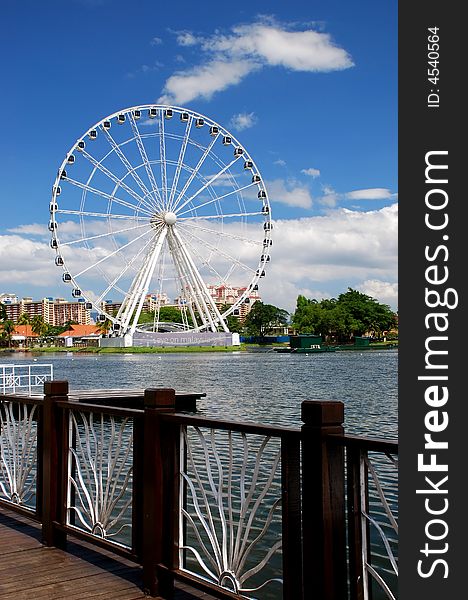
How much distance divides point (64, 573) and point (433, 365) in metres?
2.83

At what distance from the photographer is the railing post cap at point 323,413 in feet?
10.1

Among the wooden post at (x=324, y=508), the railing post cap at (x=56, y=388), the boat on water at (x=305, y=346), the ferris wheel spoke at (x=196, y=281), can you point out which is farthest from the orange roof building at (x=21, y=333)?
the wooden post at (x=324, y=508)

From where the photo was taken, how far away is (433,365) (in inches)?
96.0

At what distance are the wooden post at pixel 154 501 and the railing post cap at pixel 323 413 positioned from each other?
1.12 m

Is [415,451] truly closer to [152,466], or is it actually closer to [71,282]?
[152,466]

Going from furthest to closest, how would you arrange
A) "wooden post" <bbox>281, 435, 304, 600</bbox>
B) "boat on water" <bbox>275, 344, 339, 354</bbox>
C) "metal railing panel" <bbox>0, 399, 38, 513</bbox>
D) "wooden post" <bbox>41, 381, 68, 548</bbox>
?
"boat on water" <bbox>275, 344, 339, 354</bbox> < "metal railing panel" <bbox>0, 399, 38, 513</bbox> < "wooden post" <bbox>41, 381, 68, 548</bbox> < "wooden post" <bbox>281, 435, 304, 600</bbox>

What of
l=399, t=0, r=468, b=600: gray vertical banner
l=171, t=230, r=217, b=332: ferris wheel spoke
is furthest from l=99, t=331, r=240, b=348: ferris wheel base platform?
l=399, t=0, r=468, b=600: gray vertical banner

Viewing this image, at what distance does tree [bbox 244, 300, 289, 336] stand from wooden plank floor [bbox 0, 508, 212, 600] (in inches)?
5308

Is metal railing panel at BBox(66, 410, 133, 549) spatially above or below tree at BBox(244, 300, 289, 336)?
below

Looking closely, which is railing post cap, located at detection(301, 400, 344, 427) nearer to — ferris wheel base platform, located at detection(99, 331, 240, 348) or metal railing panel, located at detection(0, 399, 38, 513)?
metal railing panel, located at detection(0, 399, 38, 513)

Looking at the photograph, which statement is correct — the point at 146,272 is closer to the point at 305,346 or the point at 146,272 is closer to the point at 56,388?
the point at 56,388

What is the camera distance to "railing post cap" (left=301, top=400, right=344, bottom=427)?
3082mm

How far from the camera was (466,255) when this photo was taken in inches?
97.1

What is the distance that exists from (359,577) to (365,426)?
55.7ft
